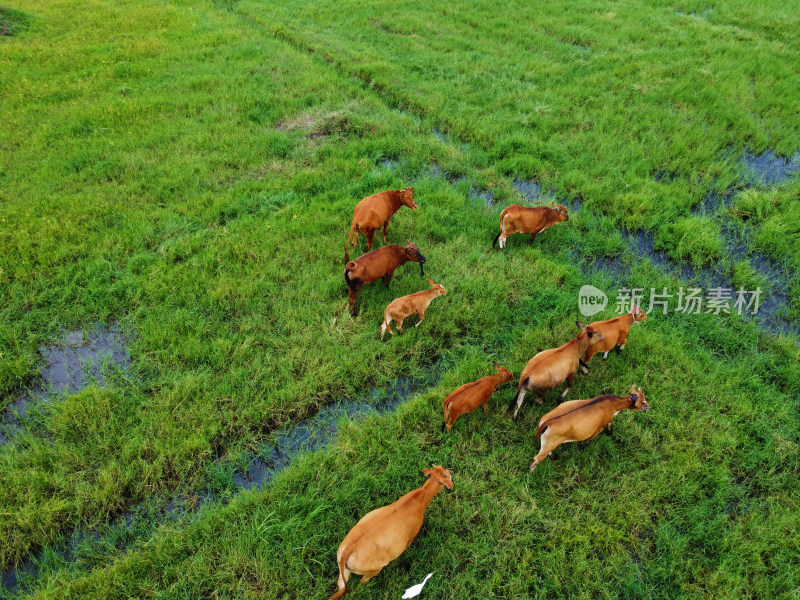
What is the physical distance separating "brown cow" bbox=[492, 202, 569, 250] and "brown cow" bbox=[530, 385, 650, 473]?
3352 millimetres

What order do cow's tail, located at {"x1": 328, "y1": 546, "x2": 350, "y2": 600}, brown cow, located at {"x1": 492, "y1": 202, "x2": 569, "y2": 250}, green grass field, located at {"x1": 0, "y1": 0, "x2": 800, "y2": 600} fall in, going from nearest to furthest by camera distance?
cow's tail, located at {"x1": 328, "y1": 546, "x2": 350, "y2": 600} → green grass field, located at {"x1": 0, "y1": 0, "x2": 800, "y2": 600} → brown cow, located at {"x1": 492, "y1": 202, "x2": 569, "y2": 250}

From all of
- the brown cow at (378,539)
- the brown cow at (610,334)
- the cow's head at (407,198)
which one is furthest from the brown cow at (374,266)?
the brown cow at (378,539)

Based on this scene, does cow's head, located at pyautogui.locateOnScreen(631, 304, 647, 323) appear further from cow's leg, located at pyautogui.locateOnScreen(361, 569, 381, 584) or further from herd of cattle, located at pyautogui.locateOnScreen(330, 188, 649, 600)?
cow's leg, located at pyautogui.locateOnScreen(361, 569, 381, 584)

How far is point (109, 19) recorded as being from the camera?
16.5 meters

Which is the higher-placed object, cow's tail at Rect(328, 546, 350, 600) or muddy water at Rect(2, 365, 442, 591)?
cow's tail at Rect(328, 546, 350, 600)

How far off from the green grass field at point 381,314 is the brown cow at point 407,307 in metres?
0.24

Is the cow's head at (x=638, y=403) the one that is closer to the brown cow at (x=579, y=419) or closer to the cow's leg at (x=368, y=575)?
the brown cow at (x=579, y=419)

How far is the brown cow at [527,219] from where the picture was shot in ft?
23.3

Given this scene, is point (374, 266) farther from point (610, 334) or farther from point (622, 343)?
point (622, 343)

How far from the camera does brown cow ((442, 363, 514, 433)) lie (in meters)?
4.70

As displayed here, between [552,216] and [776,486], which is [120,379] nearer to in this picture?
[552,216]

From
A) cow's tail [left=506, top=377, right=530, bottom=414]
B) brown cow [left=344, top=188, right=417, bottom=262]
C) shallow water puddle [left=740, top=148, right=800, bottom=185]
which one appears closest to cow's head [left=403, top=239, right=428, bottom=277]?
→ brown cow [left=344, top=188, right=417, bottom=262]

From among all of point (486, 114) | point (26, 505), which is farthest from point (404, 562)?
point (486, 114)

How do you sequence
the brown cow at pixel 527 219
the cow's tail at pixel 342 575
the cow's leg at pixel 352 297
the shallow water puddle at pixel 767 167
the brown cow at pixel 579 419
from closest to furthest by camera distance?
the cow's tail at pixel 342 575, the brown cow at pixel 579 419, the cow's leg at pixel 352 297, the brown cow at pixel 527 219, the shallow water puddle at pixel 767 167
